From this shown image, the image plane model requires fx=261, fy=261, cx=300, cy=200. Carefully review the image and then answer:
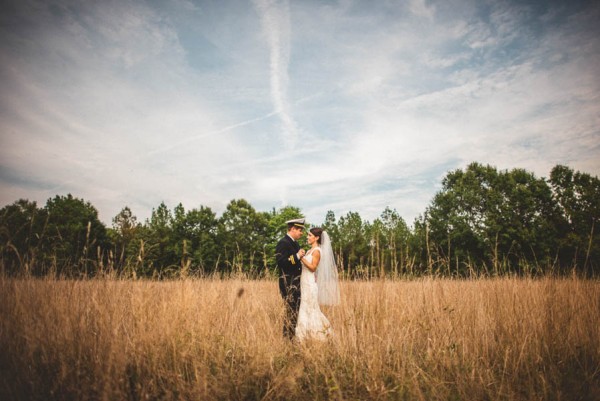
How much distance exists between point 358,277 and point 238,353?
327 centimetres

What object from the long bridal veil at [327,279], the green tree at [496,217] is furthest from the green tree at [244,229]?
the long bridal veil at [327,279]

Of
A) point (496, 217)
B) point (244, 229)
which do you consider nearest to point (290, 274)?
point (496, 217)

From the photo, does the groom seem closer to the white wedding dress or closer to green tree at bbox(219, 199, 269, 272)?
the white wedding dress

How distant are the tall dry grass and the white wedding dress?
1.32 feet

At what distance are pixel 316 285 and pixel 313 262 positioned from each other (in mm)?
481

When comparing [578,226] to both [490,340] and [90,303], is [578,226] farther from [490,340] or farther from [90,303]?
[90,303]

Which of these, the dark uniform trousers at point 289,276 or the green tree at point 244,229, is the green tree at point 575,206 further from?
the green tree at point 244,229

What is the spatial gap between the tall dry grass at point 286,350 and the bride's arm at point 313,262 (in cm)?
92

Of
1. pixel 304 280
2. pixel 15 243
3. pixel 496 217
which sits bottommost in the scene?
pixel 304 280

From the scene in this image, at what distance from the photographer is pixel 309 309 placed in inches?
192

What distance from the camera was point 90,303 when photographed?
13.2 ft

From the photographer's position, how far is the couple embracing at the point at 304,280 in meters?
4.86

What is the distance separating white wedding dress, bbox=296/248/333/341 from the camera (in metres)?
4.52

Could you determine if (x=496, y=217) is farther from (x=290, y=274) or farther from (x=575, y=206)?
(x=290, y=274)
